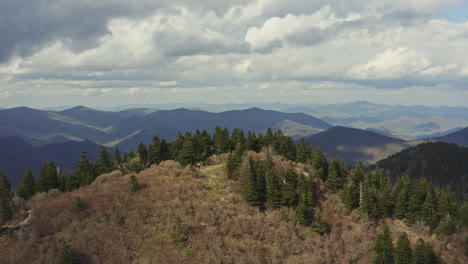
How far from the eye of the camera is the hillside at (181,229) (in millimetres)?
51188

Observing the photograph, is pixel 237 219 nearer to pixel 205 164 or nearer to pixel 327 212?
pixel 327 212

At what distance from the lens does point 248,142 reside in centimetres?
10225

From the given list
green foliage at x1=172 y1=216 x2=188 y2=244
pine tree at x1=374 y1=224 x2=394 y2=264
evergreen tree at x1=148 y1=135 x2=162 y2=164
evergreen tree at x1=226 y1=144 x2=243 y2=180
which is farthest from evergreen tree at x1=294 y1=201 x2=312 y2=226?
evergreen tree at x1=148 y1=135 x2=162 y2=164

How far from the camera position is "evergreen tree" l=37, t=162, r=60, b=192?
270 feet

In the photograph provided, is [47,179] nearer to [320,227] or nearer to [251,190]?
[251,190]

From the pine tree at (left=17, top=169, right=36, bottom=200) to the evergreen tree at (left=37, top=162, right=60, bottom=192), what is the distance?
1.79 metres

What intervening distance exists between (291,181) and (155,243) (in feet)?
118

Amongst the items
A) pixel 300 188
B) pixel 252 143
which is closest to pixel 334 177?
pixel 300 188

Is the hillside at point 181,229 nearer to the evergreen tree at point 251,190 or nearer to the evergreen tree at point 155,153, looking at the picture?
the evergreen tree at point 251,190

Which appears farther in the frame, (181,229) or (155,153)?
(155,153)

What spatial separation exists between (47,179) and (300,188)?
6913 centimetres

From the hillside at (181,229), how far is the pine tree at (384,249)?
207cm

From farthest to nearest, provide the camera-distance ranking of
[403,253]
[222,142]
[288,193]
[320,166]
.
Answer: [222,142]
[320,166]
[288,193]
[403,253]

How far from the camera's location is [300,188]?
73.9m
